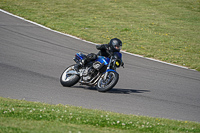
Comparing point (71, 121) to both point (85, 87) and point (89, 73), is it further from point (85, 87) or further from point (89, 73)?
point (85, 87)

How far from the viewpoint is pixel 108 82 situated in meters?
9.70

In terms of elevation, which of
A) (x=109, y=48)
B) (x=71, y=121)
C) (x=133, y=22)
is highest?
(x=133, y=22)

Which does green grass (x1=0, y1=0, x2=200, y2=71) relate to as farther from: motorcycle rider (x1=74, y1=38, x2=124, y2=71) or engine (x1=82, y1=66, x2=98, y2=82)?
engine (x1=82, y1=66, x2=98, y2=82)

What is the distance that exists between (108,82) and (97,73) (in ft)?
1.88

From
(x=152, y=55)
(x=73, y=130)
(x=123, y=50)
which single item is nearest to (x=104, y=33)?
(x=123, y=50)

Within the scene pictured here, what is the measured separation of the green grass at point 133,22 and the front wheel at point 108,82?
7.09m

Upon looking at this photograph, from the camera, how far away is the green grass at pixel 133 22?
18.9m

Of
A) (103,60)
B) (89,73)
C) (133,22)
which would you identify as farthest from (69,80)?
(133,22)

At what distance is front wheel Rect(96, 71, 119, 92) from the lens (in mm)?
9469

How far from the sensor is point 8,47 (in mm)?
15055

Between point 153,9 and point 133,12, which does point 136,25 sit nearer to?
point 133,12

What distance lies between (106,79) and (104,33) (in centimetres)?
1215

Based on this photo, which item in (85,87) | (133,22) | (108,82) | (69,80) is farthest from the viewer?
(133,22)

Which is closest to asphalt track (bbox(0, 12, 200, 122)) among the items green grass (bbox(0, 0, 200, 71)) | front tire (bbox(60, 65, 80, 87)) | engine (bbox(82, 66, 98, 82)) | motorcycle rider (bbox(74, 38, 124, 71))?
front tire (bbox(60, 65, 80, 87))
